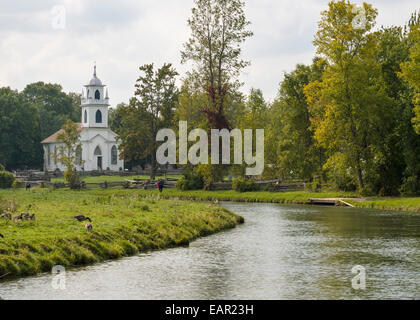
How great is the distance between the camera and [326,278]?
2066 centimetres

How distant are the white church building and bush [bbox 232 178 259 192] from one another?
5152 centimetres

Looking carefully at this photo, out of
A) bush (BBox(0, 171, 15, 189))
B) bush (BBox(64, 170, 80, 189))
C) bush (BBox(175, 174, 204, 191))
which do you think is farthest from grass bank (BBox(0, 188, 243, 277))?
bush (BBox(64, 170, 80, 189))

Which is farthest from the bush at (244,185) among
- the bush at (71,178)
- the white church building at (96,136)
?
the white church building at (96,136)

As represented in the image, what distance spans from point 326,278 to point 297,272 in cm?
134

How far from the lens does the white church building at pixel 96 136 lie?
366ft

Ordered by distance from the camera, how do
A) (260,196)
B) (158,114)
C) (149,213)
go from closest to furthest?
(149,213) < (260,196) < (158,114)

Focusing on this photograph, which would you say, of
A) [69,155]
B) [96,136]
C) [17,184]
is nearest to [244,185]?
[69,155]

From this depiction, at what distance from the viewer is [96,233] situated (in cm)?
2542

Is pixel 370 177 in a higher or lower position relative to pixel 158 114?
lower

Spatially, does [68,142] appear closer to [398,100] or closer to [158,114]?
[158,114]

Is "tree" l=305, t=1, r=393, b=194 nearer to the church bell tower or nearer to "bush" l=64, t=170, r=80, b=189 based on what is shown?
"bush" l=64, t=170, r=80, b=189

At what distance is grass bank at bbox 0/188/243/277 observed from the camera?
21.4 m

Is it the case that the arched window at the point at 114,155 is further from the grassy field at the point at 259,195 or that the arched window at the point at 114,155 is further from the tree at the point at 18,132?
the grassy field at the point at 259,195

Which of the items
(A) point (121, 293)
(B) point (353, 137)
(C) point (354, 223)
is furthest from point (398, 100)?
(A) point (121, 293)
